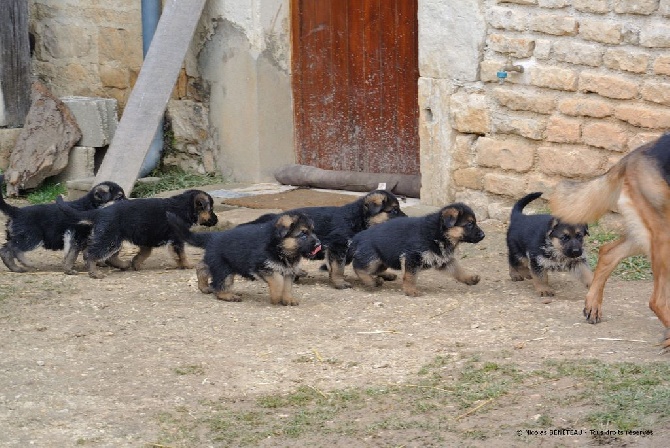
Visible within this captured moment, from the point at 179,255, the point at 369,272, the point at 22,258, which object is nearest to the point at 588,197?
the point at 369,272

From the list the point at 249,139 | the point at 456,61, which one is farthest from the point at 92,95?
the point at 456,61

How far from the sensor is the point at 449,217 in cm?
773

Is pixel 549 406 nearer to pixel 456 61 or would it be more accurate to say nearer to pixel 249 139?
pixel 456 61

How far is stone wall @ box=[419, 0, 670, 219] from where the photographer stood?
340 inches

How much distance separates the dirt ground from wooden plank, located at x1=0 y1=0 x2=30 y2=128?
4.22 meters

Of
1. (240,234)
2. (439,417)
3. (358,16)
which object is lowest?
(439,417)

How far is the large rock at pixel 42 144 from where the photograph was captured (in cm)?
1195

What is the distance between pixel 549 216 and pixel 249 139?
192 inches

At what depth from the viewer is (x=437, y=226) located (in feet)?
25.6

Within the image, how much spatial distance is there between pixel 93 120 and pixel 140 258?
3.83 meters

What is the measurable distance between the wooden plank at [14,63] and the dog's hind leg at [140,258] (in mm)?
4341

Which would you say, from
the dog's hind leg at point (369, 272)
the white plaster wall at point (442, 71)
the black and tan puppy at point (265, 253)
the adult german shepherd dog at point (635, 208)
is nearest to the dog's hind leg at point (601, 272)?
the adult german shepherd dog at point (635, 208)

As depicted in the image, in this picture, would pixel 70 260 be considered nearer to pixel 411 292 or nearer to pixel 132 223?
pixel 132 223

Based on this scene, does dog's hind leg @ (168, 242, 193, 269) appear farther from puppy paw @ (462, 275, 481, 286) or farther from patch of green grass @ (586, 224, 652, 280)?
patch of green grass @ (586, 224, 652, 280)
